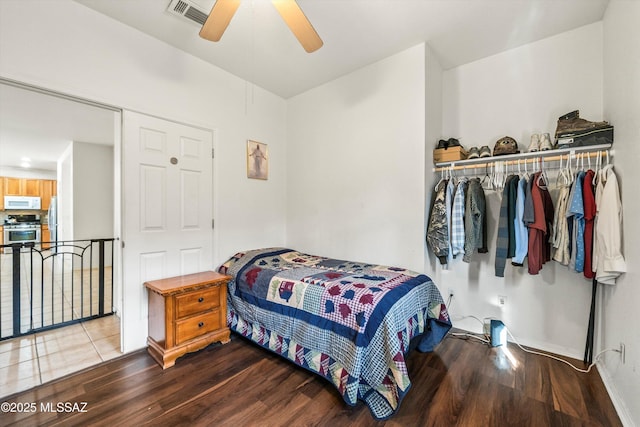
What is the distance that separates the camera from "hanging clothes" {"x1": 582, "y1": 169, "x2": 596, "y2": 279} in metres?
1.94

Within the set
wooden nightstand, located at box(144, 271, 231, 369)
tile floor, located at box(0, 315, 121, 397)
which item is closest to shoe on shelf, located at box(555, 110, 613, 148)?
wooden nightstand, located at box(144, 271, 231, 369)

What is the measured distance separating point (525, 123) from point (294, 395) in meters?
2.99

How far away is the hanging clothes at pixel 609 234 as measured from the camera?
5.67 ft

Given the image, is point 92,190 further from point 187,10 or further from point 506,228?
point 506,228

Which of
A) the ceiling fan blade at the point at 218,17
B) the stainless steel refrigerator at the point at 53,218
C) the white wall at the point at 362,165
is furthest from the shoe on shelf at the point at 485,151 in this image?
the stainless steel refrigerator at the point at 53,218

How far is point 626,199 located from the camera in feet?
5.63

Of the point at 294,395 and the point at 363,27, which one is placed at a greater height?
the point at 363,27

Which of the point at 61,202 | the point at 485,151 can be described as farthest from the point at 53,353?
the point at 61,202

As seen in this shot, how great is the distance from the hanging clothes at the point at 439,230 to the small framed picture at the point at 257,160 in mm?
2052

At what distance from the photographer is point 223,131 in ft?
9.91

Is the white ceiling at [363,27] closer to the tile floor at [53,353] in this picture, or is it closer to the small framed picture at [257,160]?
the small framed picture at [257,160]

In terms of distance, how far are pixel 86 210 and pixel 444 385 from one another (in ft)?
21.0

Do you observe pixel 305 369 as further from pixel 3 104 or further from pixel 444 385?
pixel 3 104

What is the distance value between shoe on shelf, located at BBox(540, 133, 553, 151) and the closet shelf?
0.06m
